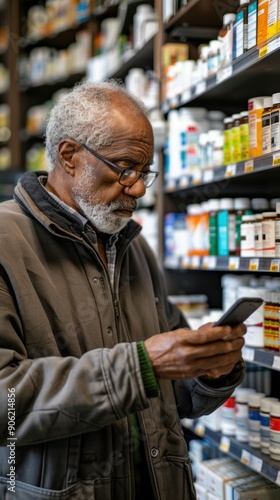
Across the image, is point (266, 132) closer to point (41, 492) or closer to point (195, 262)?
point (195, 262)

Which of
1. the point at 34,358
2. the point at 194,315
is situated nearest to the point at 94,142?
the point at 34,358

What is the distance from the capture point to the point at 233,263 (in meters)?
2.27

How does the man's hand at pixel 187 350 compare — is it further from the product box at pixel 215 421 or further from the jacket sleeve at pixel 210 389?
the product box at pixel 215 421

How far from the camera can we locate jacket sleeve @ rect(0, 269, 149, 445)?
51.4 inches

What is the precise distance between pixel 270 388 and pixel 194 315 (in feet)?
2.04

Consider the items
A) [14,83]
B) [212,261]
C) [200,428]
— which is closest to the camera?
[212,261]

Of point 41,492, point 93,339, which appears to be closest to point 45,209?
point 93,339

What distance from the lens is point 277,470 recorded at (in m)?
1.93

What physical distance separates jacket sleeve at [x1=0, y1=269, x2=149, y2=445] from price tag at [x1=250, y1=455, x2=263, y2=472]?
0.91m

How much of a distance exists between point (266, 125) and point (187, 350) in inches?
40.3

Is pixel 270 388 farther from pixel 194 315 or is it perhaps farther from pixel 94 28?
pixel 94 28

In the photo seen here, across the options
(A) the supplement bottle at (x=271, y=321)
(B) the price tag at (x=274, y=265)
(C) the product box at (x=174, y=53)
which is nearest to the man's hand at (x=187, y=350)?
(B) the price tag at (x=274, y=265)

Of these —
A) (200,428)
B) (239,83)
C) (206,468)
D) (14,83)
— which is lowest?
(206,468)

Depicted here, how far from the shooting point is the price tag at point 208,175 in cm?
246
